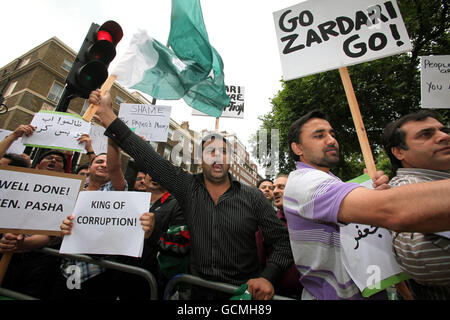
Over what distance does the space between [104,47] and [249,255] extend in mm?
2364

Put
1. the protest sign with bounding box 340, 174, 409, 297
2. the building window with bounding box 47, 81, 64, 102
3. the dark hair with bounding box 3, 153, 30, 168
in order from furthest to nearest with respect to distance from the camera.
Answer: the building window with bounding box 47, 81, 64, 102
the dark hair with bounding box 3, 153, 30, 168
the protest sign with bounding box 340, 174, 409, 297

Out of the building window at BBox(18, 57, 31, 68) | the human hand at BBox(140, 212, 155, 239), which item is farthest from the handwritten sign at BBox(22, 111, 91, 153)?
the building window at BBox(18, 57, 31, 68)

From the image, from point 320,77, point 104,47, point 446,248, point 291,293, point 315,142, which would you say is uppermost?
point 320,77

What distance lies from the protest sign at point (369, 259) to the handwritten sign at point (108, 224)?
57.7 inches

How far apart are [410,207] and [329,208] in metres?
0.27

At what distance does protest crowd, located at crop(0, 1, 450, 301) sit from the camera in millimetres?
1010

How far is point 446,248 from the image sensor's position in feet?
3.69

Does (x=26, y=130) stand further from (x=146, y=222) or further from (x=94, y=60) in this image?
(x=146, y=222)

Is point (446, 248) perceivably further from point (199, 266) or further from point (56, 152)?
point (56, 152)

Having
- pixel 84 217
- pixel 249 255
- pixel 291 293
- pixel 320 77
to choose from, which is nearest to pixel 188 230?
pixel 249 255

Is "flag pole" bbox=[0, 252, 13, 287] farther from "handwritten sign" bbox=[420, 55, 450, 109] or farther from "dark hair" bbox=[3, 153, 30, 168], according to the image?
"handwritten sign" bbox=[420, 55, 450, 109]

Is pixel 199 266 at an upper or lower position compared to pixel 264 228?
lower

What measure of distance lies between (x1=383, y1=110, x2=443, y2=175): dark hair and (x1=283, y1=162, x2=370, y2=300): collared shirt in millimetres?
712
